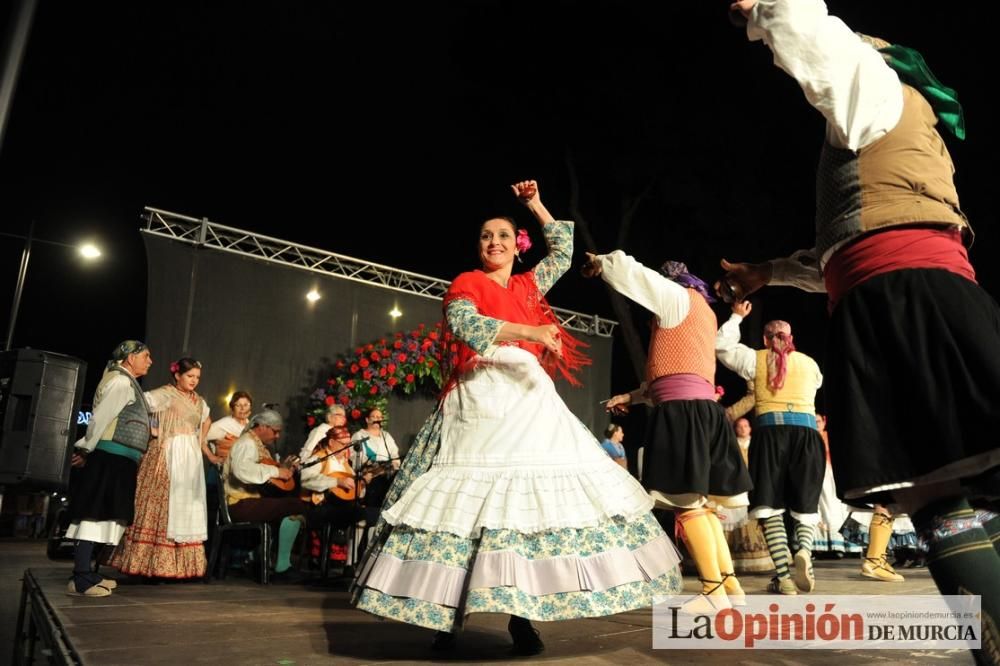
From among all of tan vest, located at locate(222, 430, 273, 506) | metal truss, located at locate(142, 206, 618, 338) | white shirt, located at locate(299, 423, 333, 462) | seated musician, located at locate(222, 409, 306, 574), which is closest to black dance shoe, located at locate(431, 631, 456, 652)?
seated musician, located at locate(222, 409, 306, 574)

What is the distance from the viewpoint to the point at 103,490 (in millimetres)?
4508

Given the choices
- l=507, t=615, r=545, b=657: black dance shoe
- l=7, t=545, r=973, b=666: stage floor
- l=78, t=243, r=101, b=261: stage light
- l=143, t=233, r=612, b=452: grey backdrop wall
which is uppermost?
l=78, t=243, r=101, b=261: stage light

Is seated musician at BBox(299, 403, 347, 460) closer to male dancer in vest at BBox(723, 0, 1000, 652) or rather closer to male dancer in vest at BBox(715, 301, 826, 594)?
male dancer in vest at BBox(715, 301, 826, 594)

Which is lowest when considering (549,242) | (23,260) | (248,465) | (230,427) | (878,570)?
(878,570)

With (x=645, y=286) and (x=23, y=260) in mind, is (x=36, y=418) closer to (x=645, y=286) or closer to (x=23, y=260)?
(x=645, y=286)

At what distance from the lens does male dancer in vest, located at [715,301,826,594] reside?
437cm

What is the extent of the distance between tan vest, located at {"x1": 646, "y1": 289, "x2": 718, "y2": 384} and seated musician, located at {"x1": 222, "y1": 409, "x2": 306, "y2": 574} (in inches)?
139

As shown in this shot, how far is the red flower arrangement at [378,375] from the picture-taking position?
26.2 feet

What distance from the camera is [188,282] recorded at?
24.6 ft

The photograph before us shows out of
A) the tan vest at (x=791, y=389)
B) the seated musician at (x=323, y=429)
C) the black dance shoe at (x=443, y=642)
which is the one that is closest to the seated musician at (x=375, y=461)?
the seated musician at (x=323, y=429)

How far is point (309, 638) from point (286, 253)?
23.1ft

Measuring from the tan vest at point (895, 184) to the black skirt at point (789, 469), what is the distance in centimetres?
302

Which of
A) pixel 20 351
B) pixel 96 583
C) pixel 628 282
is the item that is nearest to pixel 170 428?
pixel 96 583

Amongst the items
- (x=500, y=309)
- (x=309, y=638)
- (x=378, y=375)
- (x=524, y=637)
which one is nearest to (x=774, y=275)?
(x=500, y=309)
